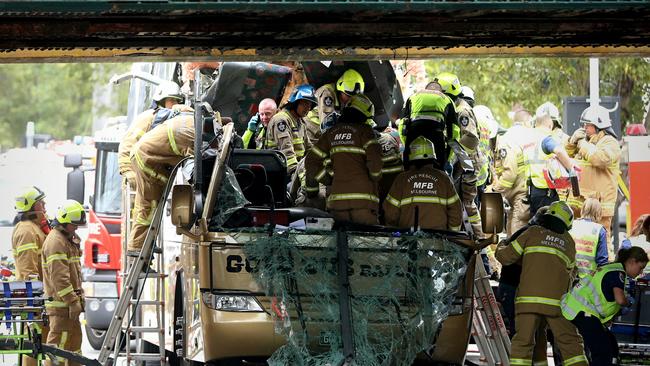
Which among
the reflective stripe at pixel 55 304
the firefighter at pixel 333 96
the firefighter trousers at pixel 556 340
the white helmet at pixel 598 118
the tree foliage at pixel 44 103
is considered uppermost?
the tree foliage at pixel 44 103

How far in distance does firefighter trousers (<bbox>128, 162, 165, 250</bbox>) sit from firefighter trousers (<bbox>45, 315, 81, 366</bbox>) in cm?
106

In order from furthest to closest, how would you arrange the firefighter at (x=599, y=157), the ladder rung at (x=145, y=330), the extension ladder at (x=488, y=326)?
the firefighter at (x=599, y=157), the ladder rung at (x=145, y=330), the extension ladder at (x=488, y=326)

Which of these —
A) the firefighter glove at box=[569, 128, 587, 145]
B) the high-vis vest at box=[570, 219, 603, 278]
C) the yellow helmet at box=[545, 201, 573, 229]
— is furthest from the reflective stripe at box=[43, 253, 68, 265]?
the firefighter glove at box=[569, 128, 587, 145]

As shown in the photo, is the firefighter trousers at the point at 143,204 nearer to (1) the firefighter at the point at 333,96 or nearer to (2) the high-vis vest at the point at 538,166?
(1) the firefighter at the point at 333,96

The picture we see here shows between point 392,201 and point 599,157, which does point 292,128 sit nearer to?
point 392,201

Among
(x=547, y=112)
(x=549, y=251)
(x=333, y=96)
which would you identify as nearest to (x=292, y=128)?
(x=333, y=96)

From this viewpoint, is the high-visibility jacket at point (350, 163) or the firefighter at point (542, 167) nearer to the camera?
the high-visibility jacket at point (350, 163)

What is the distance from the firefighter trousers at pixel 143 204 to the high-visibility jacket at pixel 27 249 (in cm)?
159

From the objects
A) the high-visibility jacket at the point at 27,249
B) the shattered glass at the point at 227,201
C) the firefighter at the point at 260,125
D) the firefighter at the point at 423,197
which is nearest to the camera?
the shattered glass at the point at 227,201

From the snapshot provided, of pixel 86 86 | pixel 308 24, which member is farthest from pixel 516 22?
pixel 86 86

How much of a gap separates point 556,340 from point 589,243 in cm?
312

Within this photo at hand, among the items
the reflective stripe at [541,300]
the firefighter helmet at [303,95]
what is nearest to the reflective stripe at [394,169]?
the reflective stripe at [541,300]

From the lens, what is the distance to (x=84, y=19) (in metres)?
10.1

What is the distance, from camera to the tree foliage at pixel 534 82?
27.2 metres
